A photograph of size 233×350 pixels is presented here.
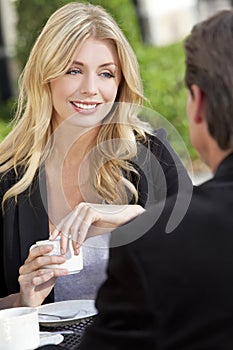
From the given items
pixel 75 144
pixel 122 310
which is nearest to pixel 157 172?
pixel 75 144

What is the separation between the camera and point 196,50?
1.38m

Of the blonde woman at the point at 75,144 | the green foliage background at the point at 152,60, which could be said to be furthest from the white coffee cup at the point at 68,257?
the green foliage background at the point at 152,60

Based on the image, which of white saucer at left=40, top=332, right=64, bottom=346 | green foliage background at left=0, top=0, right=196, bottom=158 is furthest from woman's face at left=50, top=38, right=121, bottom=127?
green foliage background at left=0, top=0, right=196, bottom=158

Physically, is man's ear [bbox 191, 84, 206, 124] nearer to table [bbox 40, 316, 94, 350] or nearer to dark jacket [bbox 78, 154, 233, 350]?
dark jacket [bbox 78, 154, 233, 350]

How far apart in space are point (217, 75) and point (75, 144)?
155cm

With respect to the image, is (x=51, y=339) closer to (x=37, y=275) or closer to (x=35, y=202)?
(x=37, y=275)

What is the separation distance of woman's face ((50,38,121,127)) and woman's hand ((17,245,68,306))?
73cm

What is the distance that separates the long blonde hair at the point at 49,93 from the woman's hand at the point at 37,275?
53 cm

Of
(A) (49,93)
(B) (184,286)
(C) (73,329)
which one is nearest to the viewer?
(B) (184,286)

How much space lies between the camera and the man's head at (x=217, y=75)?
1.33m

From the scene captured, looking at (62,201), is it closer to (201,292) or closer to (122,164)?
(122,164)

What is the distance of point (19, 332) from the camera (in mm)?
1812

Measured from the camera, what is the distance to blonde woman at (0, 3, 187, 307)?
2623 millimetres

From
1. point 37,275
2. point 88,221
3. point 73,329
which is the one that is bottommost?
point 73,329
